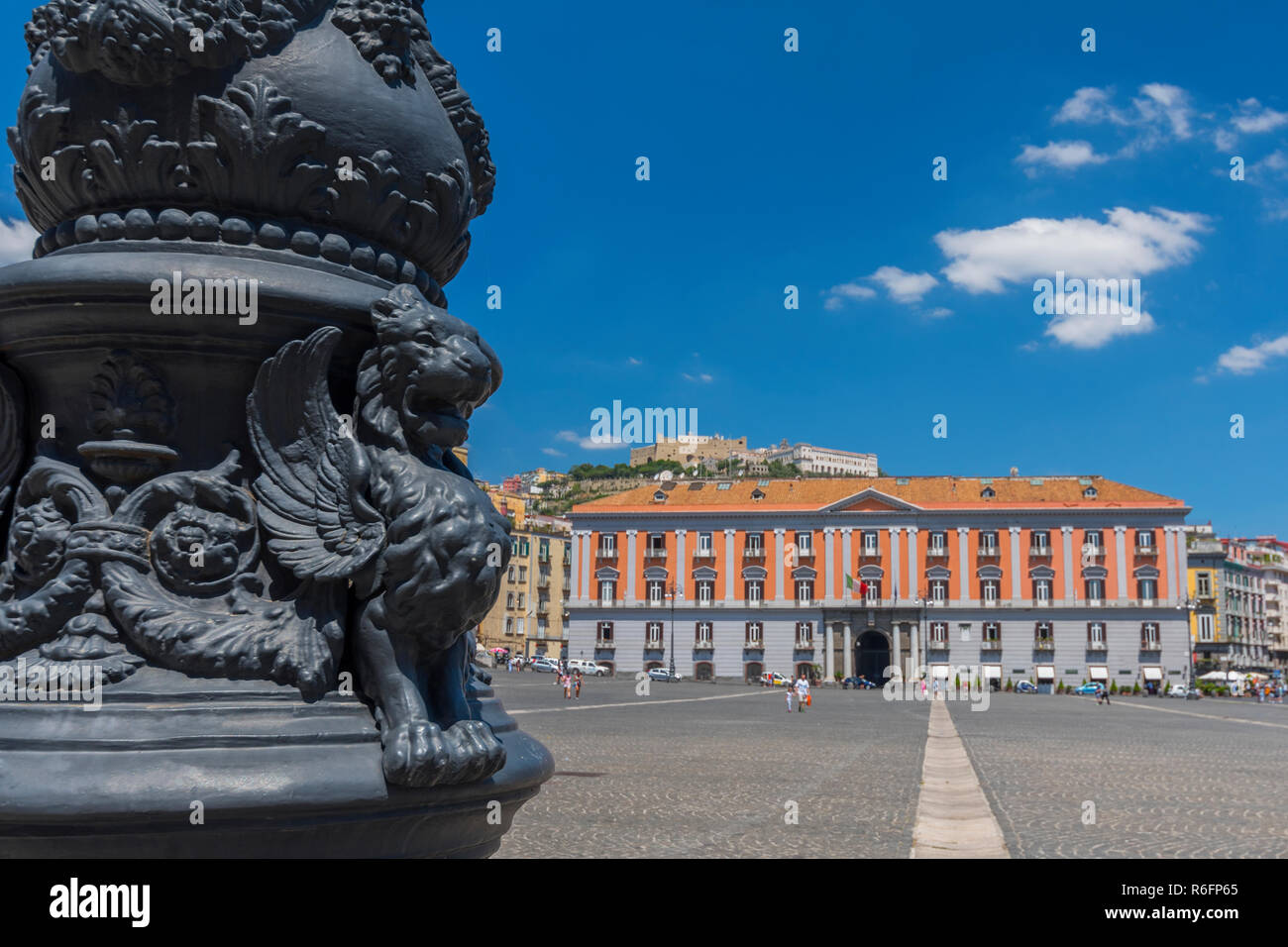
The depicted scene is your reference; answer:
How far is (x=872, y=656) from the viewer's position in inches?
2345

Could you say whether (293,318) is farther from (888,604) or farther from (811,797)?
(888,604)

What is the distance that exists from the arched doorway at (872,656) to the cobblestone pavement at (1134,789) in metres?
37.4

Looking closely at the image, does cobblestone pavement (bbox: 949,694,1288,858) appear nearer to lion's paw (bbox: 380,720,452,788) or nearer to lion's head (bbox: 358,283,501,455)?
lion's paw (bbox: 380,720,452,788)

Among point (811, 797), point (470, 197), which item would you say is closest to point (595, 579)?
point (811, 797)

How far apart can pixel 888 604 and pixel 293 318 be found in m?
58.4

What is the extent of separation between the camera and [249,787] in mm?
1901

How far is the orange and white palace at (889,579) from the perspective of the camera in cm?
5638

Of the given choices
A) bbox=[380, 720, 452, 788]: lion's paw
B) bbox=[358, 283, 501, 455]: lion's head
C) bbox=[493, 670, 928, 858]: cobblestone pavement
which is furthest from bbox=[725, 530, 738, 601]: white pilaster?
bbox=[380, 720, 452, 788]: lion's paw

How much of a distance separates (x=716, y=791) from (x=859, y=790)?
4.61 feet

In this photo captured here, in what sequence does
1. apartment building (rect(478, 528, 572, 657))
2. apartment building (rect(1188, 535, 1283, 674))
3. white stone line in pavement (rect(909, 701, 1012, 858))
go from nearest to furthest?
white stone line in pavement (rect(909, 701, 1012, 858)) < apartment building (rect(478, 528, 572, 657)) < apartment building (rect(1188, 535, 1283, 674))

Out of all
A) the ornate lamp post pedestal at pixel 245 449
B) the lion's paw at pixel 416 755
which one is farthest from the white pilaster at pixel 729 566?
the lion's paw at pixel 416 755

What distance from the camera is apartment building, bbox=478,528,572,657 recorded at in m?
70.4

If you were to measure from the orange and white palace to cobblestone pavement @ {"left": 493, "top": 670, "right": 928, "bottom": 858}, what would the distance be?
3981cm

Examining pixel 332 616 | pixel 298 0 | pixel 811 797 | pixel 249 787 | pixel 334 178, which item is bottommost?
pixel 811 797
